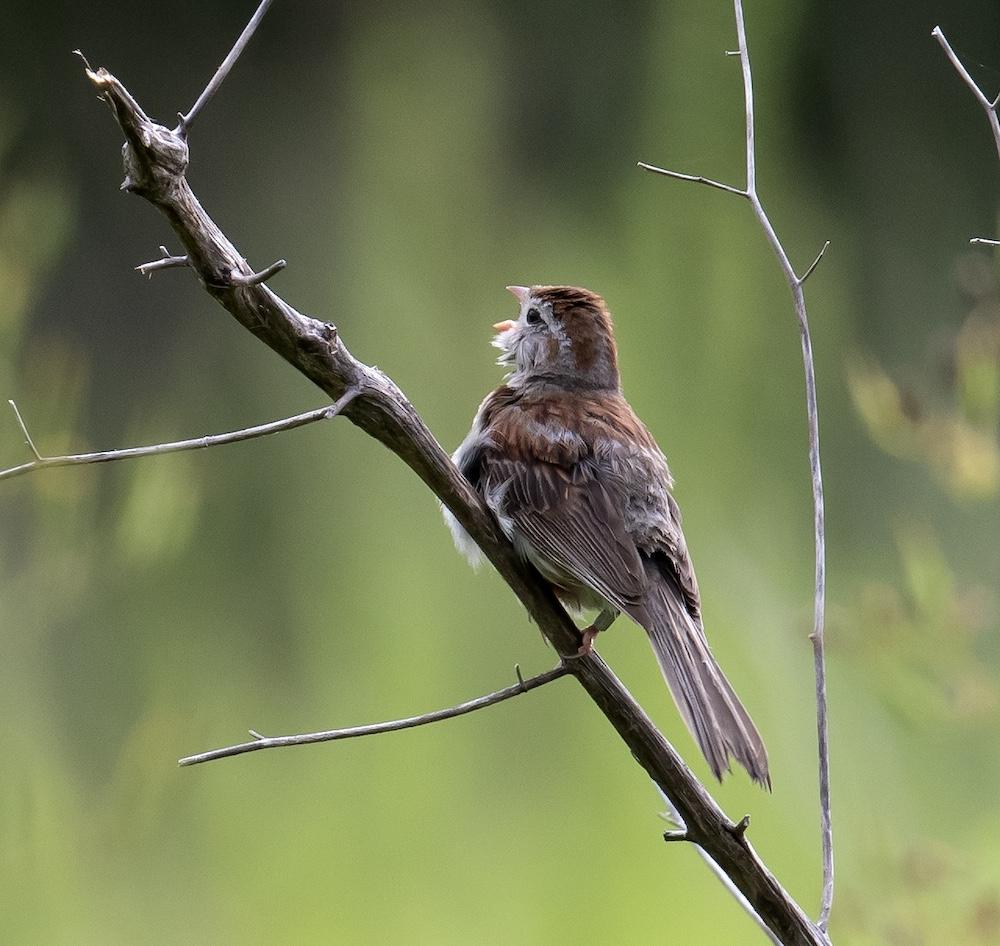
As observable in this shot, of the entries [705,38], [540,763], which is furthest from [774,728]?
[705,38]

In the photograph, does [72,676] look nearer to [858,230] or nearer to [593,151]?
[593,151]

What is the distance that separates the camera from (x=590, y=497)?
2105 millimetres

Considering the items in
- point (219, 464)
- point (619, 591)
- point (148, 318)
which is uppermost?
point (148, 318)

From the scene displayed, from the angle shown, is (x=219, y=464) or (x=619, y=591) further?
(x=219, y=464)

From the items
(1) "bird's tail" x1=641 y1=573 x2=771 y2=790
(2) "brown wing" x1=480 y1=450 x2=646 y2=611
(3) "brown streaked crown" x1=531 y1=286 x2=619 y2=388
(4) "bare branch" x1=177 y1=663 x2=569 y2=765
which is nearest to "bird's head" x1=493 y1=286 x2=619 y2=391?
(3) "brown streaked crown" x1=531 y1=286 x2=619 y2=388

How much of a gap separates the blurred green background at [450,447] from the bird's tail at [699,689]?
5.32 feet

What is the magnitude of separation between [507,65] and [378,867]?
7.84 feet

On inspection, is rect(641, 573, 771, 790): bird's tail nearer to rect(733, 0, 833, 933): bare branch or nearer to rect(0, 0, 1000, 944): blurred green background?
rect(733, 0, 833, 933): bare branch

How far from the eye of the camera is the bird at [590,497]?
1.82 metres

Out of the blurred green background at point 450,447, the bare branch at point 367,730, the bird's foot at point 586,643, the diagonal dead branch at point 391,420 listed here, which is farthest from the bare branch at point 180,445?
the blurred green background at point 450,447

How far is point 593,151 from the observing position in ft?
12.3

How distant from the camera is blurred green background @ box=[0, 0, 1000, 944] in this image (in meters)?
3.37

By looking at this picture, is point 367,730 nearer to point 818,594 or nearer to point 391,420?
point 391,420

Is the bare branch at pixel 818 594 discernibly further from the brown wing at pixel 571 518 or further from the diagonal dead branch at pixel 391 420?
the brown wing at pixel 571 518
